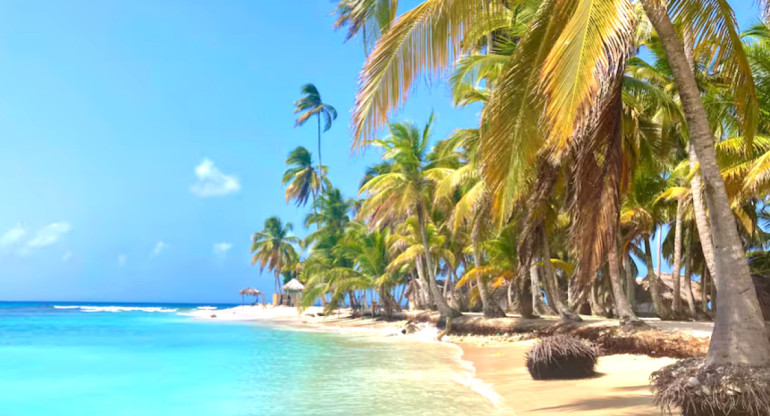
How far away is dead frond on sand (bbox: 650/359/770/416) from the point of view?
399 cm

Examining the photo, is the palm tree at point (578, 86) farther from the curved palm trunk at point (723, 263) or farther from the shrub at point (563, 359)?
the shrub at point (563, 359)

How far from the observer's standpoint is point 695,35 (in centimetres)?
525

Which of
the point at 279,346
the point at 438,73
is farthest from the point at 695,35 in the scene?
the point at 279,346

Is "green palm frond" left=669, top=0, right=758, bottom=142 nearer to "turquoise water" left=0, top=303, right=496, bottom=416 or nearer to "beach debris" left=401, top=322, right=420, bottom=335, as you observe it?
"turquoise water" left=0, top=303, right=496, bottom=416

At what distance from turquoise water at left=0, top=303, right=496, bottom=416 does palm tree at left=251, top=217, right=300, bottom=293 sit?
3768cm

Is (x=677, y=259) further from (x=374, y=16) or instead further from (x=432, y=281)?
(x=374, y=16)

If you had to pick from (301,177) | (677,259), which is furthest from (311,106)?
(677,259)

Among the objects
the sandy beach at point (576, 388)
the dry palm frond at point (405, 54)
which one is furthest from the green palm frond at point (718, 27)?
the sandy beach at point (576, 388)

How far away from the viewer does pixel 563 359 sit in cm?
770

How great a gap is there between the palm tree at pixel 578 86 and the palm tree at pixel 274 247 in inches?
1979

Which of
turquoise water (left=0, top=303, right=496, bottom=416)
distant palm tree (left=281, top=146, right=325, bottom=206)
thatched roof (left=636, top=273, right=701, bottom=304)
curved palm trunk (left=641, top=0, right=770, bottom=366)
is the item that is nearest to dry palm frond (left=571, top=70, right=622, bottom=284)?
curved palm trunk (left=641, top=0, right=770, bottom=366)

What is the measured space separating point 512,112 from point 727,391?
9.98ft

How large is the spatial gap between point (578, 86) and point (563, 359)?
494cm

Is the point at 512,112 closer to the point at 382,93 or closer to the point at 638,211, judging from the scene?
the point at 382,93
